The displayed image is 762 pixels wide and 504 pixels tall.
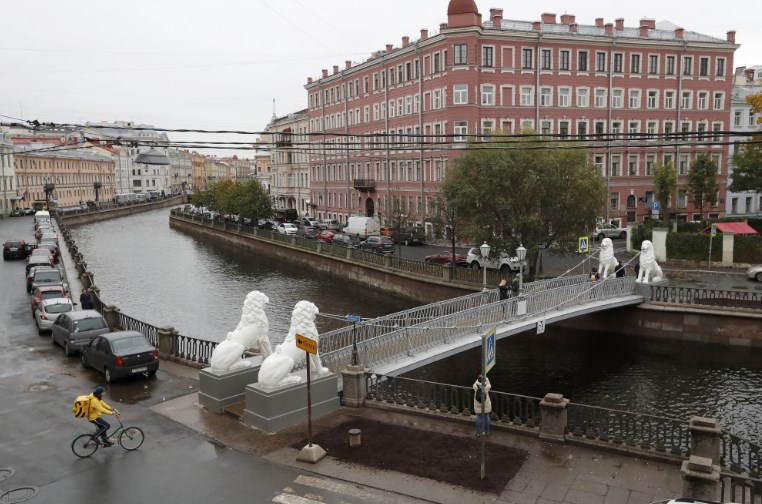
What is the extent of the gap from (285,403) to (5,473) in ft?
18.0

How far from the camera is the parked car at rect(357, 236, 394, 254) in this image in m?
48.0

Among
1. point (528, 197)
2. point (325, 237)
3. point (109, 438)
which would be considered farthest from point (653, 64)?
point (109, 438)

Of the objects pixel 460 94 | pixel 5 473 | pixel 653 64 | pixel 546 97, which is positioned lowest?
pixel 5 473

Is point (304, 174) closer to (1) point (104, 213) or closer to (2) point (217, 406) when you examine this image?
(1) point (104, 213)

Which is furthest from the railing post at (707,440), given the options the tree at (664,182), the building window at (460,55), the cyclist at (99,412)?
the building window at (460,55)

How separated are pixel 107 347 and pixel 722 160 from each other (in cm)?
6092

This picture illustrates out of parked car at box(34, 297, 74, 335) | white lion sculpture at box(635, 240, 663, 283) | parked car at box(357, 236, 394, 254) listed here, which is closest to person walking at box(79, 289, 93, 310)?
parked car at box(34, 297, 74, 335)

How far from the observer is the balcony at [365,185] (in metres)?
65.8

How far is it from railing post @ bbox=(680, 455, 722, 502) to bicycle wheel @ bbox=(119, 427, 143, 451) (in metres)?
10.4

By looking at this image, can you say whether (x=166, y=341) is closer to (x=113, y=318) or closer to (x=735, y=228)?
(x=113, y=318)

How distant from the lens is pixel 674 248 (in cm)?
4109

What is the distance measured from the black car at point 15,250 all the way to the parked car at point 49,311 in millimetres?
26657

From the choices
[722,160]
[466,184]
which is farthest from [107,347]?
[722,160]

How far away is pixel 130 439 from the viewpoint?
13.1 metres
